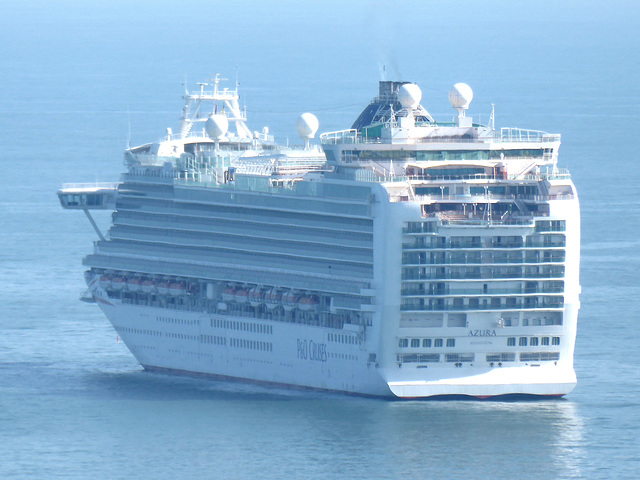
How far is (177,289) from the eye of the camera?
3583 inches

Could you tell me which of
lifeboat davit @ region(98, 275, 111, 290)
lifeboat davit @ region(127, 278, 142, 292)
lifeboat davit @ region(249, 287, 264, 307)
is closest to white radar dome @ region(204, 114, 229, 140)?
lifeboat davit @ region(127, 278, 142, 292)

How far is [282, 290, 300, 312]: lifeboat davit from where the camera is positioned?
8600 centimetres

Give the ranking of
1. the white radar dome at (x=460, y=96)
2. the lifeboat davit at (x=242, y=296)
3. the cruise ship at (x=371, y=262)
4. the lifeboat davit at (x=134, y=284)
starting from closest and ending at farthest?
the cruise ship at (x=371, y=262), the lifeboat davit at (x=242, y=296), the white radar dome at (x=460, y=96), the lifeboat davit at (x=134, y=284)

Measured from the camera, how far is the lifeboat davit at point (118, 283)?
93.6 m

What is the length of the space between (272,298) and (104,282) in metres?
9.87

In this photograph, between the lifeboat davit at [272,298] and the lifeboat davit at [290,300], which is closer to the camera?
the lifeboat davit at [290,300]

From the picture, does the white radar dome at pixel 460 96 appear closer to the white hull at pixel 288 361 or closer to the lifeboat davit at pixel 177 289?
the white hull at pixel 288 361

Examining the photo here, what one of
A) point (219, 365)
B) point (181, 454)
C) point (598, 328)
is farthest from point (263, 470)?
point (598, 328)

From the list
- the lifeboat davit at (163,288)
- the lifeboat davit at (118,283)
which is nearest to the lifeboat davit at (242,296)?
the lifeboat davit at (163,288)

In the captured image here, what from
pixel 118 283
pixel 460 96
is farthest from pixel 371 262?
pixel 118 283

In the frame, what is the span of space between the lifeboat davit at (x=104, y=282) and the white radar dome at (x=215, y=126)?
21.3 ft

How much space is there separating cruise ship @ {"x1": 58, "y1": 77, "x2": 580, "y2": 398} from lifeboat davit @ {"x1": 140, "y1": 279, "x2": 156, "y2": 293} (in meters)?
0.07

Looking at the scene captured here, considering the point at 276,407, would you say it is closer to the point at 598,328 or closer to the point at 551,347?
the point at 551,347

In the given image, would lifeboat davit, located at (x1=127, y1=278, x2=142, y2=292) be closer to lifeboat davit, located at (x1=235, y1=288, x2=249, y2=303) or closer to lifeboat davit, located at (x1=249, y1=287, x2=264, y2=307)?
lifeboat davit, located at (x1=235, y1=288, x2=249, y2=303)
